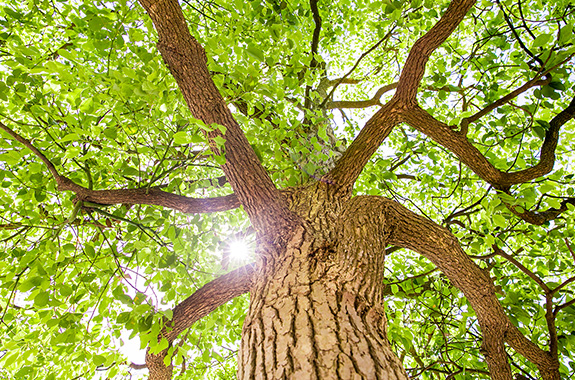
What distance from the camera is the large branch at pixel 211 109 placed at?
1798 millimetres

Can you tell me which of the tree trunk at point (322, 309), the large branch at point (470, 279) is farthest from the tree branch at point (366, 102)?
the tree trunk at point (322, 309)

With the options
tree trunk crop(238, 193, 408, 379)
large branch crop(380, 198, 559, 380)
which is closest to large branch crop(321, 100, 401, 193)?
large branch crop(380, 198, 559, 380)

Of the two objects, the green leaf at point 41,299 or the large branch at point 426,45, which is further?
the large branch at point 426,45

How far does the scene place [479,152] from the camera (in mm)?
2477

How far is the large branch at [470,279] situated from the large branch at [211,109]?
923mm

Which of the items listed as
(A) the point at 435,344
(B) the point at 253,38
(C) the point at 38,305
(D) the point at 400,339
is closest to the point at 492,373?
(D) the point at 400,339

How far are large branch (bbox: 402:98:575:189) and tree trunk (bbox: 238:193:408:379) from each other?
1.18 metres

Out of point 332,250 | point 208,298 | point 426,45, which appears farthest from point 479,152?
point 208,298

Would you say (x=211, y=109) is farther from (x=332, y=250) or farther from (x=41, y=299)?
(x=41, y=299)

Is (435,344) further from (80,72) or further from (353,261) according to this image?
(80,72)

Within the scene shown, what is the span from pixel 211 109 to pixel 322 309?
4.58 ft

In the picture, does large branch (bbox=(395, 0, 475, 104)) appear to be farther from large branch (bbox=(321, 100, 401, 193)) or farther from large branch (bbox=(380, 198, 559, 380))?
large branch (bbox=(380, 198, 559, 380))

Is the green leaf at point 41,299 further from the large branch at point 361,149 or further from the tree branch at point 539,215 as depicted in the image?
the tree branch at point 539,215

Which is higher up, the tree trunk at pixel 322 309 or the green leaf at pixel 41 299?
the green leaf at pixel 41 299
